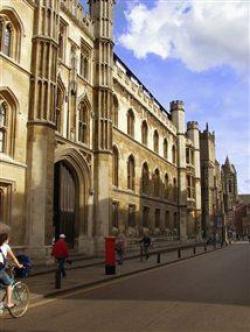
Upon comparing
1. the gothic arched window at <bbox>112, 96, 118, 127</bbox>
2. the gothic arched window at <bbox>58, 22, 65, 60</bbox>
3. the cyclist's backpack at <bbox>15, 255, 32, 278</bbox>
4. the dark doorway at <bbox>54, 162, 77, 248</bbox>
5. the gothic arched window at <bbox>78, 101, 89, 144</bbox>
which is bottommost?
the cyclist's backpack at <bbox>15, 255, 32, 278</bbox>

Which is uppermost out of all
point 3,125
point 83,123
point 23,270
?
point 83,123

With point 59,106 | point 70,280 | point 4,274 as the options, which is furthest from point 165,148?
point 4,274

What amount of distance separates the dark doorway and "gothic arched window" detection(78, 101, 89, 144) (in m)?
2.09

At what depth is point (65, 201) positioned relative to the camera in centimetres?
2583

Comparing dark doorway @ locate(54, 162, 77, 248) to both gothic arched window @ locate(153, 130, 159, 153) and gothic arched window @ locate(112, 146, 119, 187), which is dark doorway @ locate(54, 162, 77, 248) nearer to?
gothic arched window @ locate(112, 146, 119, 187)

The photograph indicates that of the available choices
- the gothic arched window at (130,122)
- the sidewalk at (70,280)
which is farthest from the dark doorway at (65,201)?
the gothic arched window at (130,122)

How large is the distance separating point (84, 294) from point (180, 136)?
130 ft

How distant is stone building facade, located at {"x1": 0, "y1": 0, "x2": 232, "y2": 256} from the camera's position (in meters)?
20.5

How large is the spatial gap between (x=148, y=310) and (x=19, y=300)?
2708mm

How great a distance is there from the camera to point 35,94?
21453 mm

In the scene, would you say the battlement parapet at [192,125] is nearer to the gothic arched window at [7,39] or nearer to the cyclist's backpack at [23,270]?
the gothic arched window at [7,39]

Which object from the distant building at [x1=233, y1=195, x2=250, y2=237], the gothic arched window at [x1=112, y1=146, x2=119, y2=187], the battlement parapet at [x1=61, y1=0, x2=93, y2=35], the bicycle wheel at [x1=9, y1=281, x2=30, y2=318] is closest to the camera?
the bicycle wheel at [x1=9, y1=281, x2=30, y2=318]

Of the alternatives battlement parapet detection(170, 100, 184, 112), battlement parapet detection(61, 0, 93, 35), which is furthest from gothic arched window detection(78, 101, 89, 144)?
battlement parapet detection(170, 100, 184, 112)

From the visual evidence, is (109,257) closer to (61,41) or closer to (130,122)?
(61,41)
